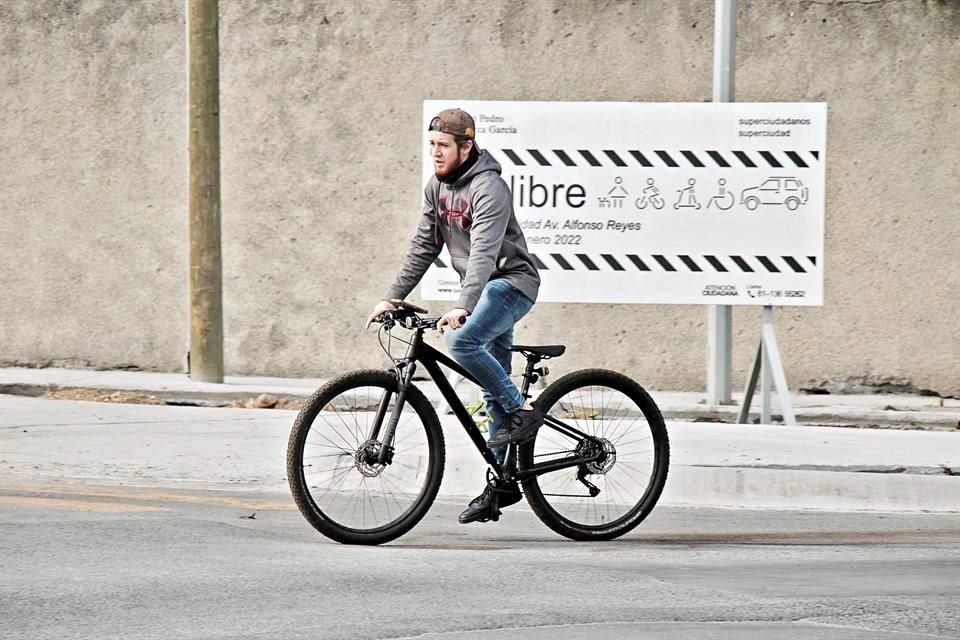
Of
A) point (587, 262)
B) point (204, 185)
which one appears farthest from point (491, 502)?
point (204, 185)

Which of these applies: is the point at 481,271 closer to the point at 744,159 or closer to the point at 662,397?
the point at 744,159

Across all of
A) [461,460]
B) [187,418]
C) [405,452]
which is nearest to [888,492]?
[461,460]

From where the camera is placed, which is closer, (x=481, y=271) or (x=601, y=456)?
(x=481, y=271)

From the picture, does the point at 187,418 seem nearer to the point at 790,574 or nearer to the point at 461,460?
the point at 461,460

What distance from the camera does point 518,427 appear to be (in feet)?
22.8

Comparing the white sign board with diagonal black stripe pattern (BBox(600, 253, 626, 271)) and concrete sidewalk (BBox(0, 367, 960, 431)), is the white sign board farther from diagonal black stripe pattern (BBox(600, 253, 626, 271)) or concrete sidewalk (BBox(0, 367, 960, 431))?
concrete sidewalk (BBox(0, 367, 960, 431))

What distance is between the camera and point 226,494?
26.9 feet

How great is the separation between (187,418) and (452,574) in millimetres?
4534

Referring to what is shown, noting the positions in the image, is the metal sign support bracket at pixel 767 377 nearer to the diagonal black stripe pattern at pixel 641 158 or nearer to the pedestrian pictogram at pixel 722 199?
the pedestrian pictogram at pixel 722 199

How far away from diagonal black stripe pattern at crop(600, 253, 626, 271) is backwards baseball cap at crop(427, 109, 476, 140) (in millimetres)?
3873

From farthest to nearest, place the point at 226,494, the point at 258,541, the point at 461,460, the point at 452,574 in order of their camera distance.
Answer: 1. the point at 461,460
2. the point at 226,494
3. the point at 258,541
4. the point at 452,574

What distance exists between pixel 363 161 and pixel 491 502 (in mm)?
5690

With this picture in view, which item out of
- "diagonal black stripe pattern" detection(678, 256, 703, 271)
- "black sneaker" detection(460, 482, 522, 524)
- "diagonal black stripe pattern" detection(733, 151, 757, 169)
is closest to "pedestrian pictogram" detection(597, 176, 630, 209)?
"diagonal black stripe pattern" detection(678, 256, 703, 271)

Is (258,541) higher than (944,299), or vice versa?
(944,299)
